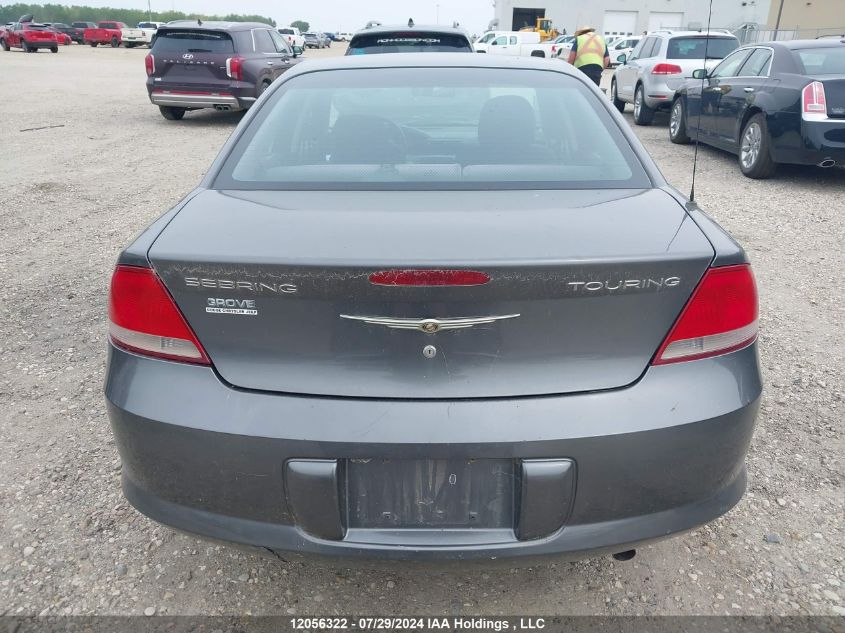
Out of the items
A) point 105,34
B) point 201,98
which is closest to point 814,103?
point 201,98

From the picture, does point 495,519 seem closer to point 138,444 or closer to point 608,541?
point 608,541

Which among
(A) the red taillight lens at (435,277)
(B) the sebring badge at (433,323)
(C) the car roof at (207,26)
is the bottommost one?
(B) the sebring badge at (433,323)

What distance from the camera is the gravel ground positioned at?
216 centimetres

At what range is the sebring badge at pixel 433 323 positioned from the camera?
1636 mm

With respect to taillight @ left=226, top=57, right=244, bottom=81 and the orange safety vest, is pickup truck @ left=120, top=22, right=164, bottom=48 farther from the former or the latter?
the orange safety vest

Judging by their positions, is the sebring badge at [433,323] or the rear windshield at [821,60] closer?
the sebring badge at [433,323]

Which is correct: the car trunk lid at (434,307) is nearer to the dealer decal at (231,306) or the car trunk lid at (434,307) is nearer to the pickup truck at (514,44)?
the dealer decal at (231,306)

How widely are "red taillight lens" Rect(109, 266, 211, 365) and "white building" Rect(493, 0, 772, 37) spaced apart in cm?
6319

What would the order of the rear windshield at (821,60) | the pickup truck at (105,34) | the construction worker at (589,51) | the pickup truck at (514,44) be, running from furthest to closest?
1. the pickup truck at (105,34)
2. the pickup truck at (514,44)
3. the construction worker at (589,51)
4. the rear windshield at (821,60)

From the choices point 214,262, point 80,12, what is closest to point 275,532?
point 214,262

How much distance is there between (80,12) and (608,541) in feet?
365

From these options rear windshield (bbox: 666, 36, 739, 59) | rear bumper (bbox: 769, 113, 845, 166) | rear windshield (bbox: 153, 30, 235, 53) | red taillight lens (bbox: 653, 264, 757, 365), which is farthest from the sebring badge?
rear windshield (bbox: 666, 36, 739, 59)

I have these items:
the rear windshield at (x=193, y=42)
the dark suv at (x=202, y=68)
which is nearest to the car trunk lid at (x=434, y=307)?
the dark suv at (x=202, y=68)

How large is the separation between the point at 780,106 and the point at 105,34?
49650mm
